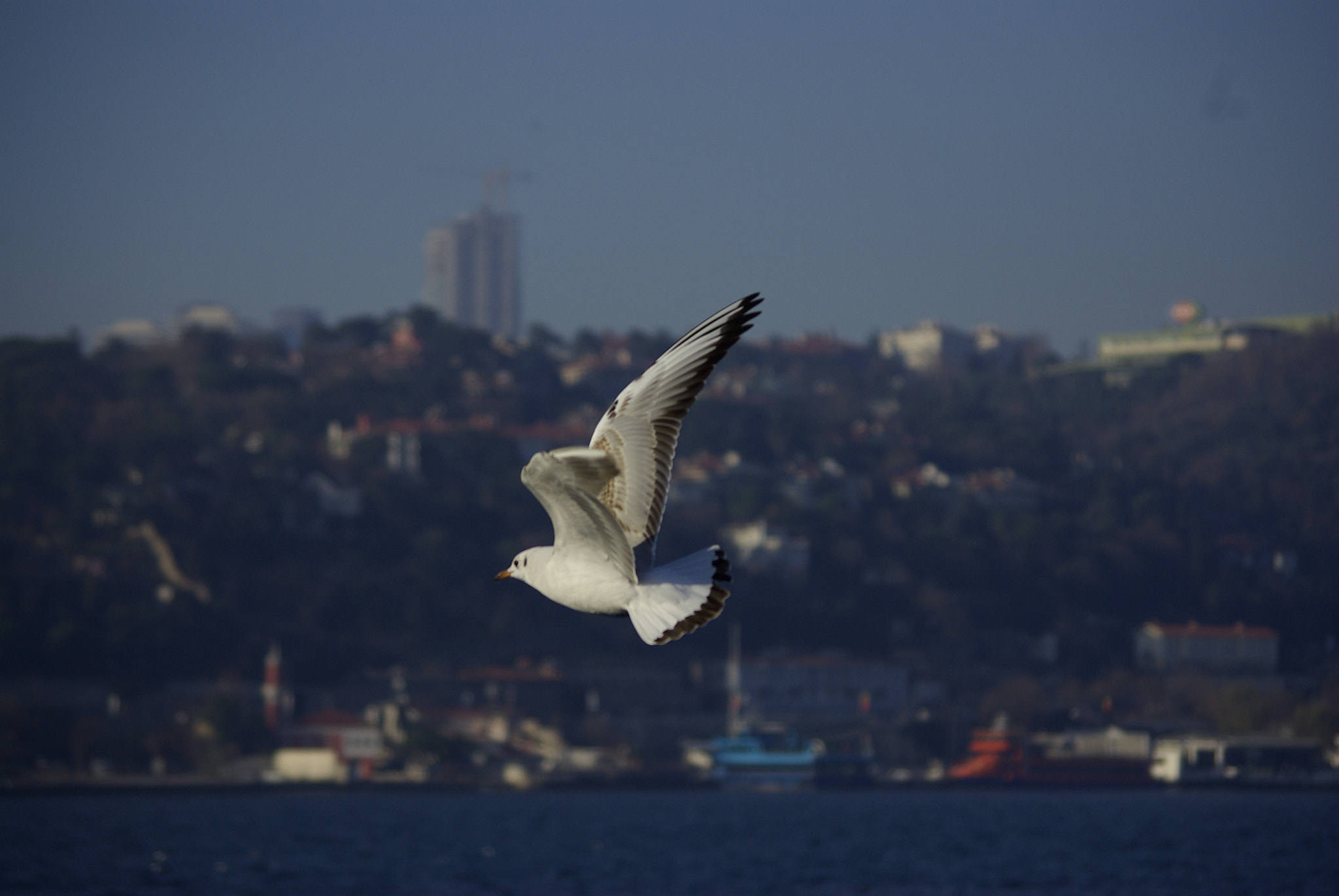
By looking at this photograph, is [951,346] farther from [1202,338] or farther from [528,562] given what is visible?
[528,562]

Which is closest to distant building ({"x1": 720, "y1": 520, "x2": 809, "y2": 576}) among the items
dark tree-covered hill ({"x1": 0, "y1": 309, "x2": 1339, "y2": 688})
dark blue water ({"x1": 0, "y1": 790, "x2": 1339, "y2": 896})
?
dark tree-covered hill ({"x1": 0, "y1": 309, "x2": 1339, "y2": 688})

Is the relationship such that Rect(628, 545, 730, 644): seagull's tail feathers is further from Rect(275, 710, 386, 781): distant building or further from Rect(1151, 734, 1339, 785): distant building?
Rect(1151, 734, 1339, 785): distant building

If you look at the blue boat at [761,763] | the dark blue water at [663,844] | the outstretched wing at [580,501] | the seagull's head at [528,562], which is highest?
the outstretched wing at [580,501]

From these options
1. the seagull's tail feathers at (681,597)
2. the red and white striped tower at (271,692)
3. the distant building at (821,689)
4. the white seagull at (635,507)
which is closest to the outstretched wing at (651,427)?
the white seagull at (635,507)

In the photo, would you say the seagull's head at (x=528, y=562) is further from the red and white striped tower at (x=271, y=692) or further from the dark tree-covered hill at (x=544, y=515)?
the dark tree-covered hill at (x=544, y=515)

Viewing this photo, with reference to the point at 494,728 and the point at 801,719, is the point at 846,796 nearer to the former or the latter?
the point at 801,719

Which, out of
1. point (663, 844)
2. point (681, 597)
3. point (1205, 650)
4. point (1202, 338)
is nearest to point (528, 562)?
point (681, 597)

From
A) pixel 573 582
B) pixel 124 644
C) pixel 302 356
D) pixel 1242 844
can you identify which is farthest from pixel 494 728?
pixel 573 582
